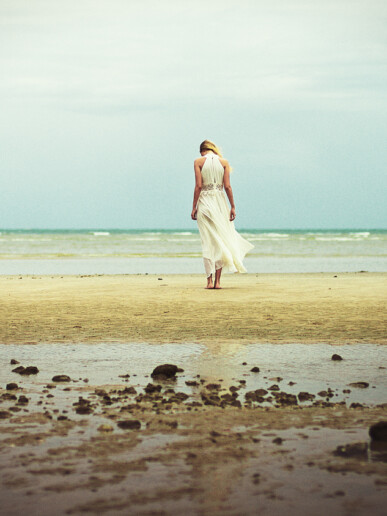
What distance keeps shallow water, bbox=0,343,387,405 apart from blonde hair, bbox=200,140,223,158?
574 cm

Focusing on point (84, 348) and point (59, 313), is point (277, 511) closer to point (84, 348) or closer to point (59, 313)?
point (84, 348)

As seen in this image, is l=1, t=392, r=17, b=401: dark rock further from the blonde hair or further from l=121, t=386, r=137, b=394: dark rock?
the blonde hair

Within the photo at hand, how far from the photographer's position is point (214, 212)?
11.1m

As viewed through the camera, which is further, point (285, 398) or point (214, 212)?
point (214, 212)

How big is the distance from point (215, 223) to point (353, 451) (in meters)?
8.21

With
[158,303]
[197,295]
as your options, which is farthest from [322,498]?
[197,295]

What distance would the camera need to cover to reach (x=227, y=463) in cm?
284

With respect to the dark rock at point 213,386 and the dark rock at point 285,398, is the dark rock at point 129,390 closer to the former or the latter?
the dark rock at point 213,386

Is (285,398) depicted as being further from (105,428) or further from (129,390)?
(105,428)

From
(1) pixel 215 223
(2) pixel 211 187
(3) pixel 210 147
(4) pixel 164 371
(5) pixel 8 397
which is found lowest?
(5) pixel 8 397

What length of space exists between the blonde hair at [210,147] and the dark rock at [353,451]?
340 inches

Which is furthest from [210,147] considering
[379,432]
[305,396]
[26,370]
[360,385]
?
[379,432]

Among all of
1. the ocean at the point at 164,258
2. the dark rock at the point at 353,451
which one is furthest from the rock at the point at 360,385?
the ocean at the point at 164,258

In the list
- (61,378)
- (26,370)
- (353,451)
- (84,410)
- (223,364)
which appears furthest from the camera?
(223,364)
